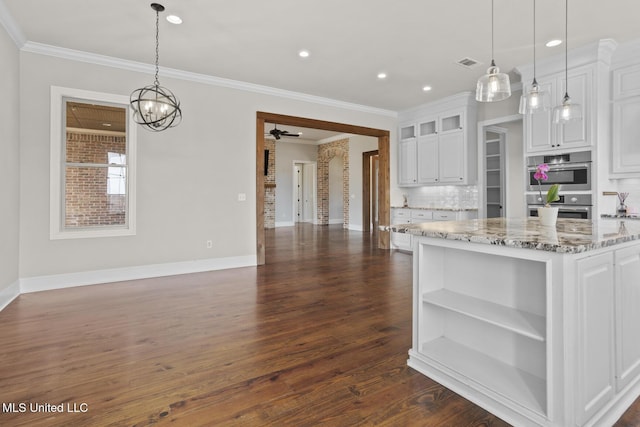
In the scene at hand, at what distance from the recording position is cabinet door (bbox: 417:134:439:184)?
654 centimetres

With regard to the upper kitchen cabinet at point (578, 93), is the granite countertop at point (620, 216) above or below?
below

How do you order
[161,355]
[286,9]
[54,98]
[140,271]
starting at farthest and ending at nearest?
[140,271]
[54,98]
[286,9]
[161,355]

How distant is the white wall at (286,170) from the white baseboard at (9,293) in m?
8.14

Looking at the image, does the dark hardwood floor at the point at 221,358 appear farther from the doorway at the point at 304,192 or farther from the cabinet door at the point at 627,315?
the doorway at the point at 304,192

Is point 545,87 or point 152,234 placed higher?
point 545,87

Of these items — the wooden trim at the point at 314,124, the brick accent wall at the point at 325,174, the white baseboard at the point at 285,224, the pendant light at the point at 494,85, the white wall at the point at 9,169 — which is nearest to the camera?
the pendant light at the point at 494,85

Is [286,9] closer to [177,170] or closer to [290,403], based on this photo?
[177,170]

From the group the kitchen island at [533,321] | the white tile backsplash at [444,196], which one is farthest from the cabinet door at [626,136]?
the kitchen island at [533,321]

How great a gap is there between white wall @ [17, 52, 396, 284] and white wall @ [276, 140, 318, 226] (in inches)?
221

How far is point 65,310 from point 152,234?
4.95ft

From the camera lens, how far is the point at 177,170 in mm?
4801

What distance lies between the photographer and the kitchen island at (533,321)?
1490mm

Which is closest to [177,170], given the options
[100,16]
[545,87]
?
[100,16]

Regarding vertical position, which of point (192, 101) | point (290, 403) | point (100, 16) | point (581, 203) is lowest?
point (290, 403)
